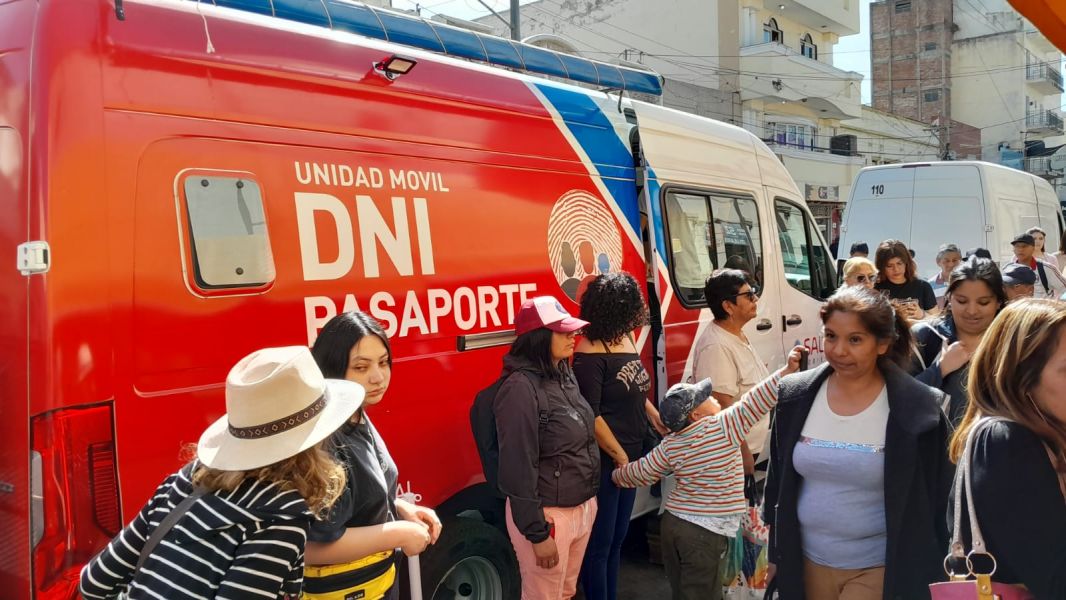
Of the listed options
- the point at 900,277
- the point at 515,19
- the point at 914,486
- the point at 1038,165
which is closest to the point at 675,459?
the point at 914,486

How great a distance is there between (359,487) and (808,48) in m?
29.3

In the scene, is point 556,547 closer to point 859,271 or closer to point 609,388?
point 609,388

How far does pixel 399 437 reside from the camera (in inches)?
117

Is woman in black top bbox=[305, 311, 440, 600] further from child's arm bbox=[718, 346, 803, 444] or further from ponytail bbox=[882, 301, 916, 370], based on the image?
ponytail bbox=[882, 301, 916, 370]

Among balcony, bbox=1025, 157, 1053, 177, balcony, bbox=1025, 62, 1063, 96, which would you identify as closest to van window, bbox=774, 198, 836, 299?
balcony, bbox=1025, 157, 1053, 177

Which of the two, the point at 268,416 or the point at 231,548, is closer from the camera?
the point at 231,548

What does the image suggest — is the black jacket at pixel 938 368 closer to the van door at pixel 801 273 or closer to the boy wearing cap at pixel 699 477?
the boy wearing cap at pixel 699 477

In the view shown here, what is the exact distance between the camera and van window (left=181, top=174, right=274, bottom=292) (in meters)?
2.49

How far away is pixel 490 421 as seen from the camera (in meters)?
2.99

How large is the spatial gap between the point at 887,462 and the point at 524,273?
1.76m

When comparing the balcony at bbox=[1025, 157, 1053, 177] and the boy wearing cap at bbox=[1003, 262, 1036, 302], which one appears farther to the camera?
the balcony at bbox=[1025, 157, 1053, 177]

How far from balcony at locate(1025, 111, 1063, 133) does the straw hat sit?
5032 centimetres

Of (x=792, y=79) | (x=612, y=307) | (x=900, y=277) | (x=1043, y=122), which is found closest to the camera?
(x=612, y=307)

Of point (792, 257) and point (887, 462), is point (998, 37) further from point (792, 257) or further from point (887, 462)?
point (887, 462)
